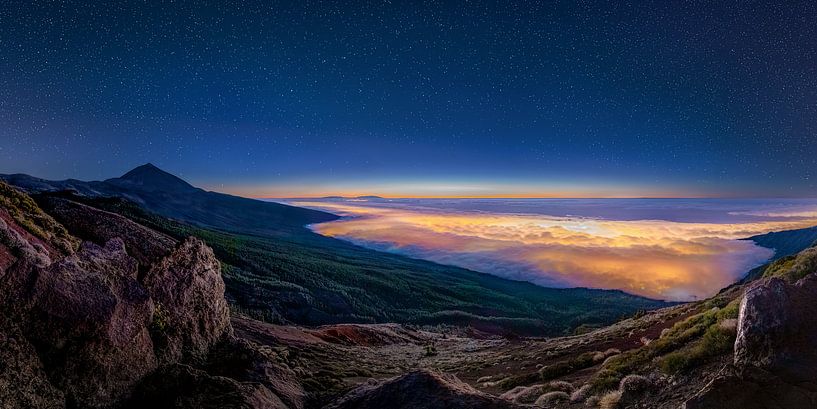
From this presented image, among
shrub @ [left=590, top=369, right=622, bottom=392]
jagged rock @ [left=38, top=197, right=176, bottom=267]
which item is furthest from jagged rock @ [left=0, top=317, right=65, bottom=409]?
shrub @ [left=590, top=369, right=622, bottom=392]

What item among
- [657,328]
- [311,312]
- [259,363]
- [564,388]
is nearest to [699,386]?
[564,388]

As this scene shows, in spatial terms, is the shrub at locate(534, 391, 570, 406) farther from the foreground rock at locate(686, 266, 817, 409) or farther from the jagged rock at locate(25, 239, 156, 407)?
the jagged rock at locate(25, 239, 156, 407)

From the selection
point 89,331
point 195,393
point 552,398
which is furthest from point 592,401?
point 89,331

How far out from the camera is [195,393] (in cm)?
1132

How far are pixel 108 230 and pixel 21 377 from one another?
400 inches

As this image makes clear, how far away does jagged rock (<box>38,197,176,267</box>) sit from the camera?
16797 mm

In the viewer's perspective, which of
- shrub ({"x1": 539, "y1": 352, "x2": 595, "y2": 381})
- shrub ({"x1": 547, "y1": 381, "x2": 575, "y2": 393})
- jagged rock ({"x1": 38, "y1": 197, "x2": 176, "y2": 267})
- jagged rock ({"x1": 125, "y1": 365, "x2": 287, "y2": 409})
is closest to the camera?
jagged rock ({"x1": 125, "y1": 365, "x2": 287, "y2": 409})

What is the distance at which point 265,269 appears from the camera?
144 metres

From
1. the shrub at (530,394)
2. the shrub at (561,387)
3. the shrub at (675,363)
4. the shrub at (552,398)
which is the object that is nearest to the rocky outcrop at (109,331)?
the shrub at (530,394)

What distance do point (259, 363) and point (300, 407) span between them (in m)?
2.80

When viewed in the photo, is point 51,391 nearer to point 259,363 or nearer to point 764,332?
point 259,363

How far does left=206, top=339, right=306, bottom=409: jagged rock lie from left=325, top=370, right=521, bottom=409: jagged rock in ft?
6.57

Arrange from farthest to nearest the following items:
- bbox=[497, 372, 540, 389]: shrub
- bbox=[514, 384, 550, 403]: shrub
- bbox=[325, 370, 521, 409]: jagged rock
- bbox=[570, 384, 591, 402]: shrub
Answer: bbox=[497, 372, 540, 389]: shrub, bbox=[514, 384, 550, 403]: shrub, bbox=[570, 384, 591, 402]: shrub, bbox=[325, 370, 521, 409]: jagged rock

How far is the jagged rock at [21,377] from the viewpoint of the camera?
30.1 feet
